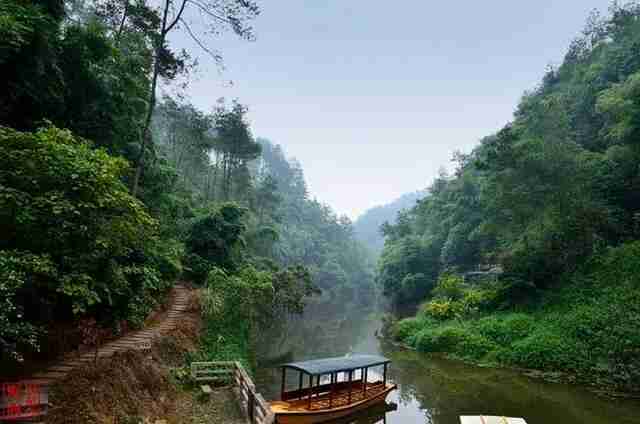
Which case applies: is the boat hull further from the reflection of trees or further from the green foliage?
the green foliage

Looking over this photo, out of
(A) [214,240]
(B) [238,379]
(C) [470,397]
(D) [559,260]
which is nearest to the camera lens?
(B) [238,379]

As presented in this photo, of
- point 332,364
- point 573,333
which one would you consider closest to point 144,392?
point 332,364

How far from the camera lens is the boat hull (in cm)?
1209

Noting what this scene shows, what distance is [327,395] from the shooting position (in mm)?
14508

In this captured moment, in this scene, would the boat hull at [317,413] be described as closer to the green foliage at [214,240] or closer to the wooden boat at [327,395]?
the wooden boat at [327,395]

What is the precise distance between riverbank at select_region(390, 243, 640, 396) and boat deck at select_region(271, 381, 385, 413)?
32.1ft

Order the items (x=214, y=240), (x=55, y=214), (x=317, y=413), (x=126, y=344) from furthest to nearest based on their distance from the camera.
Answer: (x=214, y=240)
(x=126, y=344)
(x=317, y=413)
(x=55, y=214)

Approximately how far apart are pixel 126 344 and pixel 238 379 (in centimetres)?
420

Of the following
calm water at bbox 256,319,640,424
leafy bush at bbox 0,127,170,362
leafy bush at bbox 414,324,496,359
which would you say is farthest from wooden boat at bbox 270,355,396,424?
leafy bush at bbox 414,324,496,359

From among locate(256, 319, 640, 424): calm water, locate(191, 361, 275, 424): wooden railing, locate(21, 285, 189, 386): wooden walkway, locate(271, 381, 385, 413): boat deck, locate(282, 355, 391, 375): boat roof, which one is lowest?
locate(256, 319, 640, 424): calm water

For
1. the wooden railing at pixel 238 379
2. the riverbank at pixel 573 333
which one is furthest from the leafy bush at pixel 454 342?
the wooden railing at pixel 238 379

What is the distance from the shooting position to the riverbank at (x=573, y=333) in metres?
17.1

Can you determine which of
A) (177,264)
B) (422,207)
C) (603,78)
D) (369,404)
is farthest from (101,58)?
(422,207)

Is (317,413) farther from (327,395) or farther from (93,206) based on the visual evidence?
(93,206)
